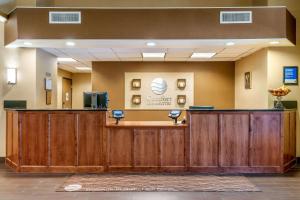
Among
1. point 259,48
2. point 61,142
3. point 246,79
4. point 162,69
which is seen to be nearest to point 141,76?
point 162,69

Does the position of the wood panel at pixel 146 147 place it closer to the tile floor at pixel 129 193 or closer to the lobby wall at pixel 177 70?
the tile floor at pixel 129 193

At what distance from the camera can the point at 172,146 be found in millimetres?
5633

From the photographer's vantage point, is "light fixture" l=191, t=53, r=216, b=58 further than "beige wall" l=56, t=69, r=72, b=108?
No

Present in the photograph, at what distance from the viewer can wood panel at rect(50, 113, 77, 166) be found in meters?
5.60

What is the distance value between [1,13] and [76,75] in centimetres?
745

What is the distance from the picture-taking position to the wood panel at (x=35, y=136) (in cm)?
561

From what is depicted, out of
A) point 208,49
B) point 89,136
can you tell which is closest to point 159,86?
point 208,49

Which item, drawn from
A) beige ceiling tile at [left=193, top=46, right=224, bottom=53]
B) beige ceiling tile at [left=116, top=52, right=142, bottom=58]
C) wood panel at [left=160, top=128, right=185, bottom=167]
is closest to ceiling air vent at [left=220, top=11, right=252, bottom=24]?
beige ceiling tile at [left=193, top=46, right=224, bottom=53]

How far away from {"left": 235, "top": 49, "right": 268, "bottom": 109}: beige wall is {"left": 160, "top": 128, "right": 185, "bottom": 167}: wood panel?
2.34 m

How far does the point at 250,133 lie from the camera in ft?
18.4

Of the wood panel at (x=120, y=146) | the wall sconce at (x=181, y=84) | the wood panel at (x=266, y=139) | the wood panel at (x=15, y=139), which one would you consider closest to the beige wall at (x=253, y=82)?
the wood panel at (x=266, y=139)

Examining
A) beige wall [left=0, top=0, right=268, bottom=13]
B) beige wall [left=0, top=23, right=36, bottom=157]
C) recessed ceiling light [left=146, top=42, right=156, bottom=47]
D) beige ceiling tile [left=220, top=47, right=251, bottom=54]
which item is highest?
beige wall [left=0, top=0, right=268, bottom=13]

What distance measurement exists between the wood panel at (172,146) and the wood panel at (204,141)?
182 millimetres

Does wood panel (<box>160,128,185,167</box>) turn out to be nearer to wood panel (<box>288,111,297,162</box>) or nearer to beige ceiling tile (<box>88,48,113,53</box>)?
wood panel (<box>288,111,297,162</box>)
